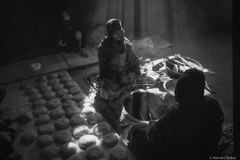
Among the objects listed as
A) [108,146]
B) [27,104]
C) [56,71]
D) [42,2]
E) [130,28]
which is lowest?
[108,146]

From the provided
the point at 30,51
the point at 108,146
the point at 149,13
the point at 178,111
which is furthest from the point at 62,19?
the point at 178,111

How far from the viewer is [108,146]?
4066mm

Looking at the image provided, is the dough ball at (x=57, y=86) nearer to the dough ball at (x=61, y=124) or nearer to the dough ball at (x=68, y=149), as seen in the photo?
the dough ball at (x=61, y=124)

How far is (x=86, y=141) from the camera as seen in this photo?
4.10 metres

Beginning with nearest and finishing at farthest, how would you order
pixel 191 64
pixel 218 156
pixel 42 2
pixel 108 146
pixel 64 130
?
pixel 218 156 → pixel 108 146 → pixel 64 130 → pixel 191 64 → pixel 42 2

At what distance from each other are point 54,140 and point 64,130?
24cm

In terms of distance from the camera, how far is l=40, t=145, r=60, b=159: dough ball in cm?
388

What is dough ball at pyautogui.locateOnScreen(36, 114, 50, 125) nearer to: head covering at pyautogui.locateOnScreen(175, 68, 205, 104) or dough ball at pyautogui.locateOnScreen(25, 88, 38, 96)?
dough ball at pyautogui.locateOnScreen(25, 88, 38, 96)

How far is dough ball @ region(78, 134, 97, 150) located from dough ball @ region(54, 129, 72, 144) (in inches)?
8.1

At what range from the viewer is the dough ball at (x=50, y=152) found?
12.7 ft

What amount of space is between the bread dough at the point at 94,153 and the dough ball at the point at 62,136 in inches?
17.2

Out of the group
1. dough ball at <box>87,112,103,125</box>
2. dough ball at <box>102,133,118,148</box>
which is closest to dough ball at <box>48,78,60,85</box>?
dough ball at <box>87,112,103,125</box>

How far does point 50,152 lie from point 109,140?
3.03 feet

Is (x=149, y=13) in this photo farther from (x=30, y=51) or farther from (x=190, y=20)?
(x=30, y=51)
